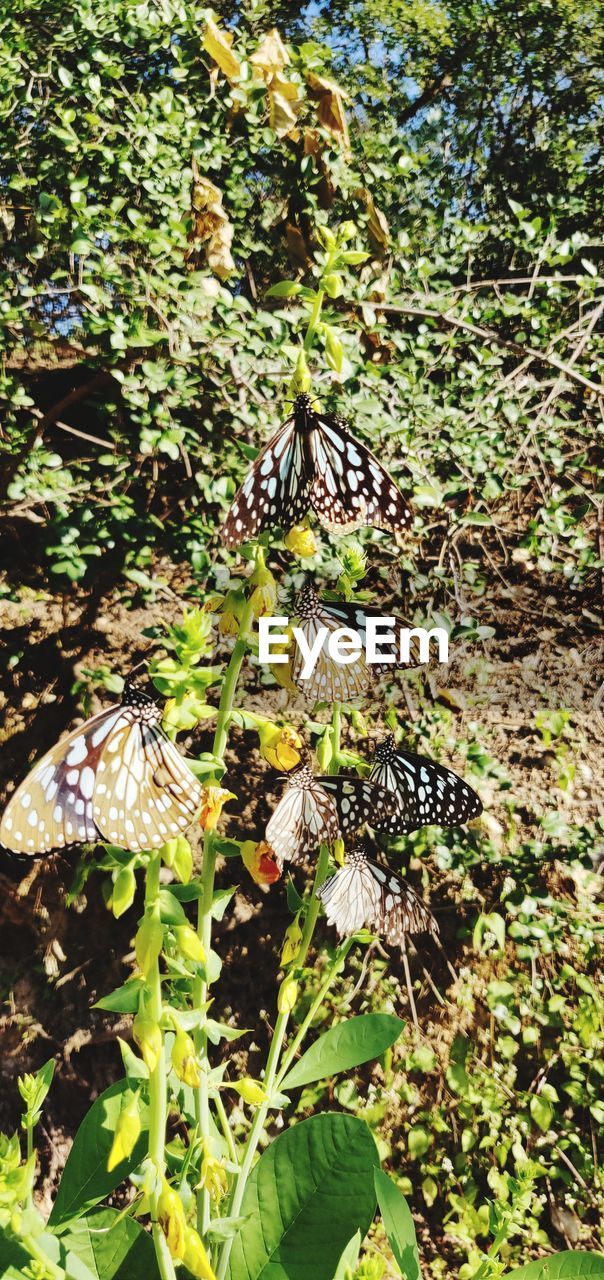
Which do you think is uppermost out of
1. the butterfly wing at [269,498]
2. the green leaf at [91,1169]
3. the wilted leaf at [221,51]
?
the wilted leaf at [221,51]

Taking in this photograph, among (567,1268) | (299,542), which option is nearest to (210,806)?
(299,542)

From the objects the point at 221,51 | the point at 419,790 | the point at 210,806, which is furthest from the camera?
the point at 221,51

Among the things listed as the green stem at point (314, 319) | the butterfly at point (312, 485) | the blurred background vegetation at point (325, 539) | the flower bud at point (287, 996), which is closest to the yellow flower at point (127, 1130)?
the flower bud at point (287, 996)

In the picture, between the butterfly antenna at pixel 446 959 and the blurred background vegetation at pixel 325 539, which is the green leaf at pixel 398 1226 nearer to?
the blurred background vegetation at pixel 325 539

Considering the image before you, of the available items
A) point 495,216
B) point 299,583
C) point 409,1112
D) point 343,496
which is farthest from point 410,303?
point 409,1112

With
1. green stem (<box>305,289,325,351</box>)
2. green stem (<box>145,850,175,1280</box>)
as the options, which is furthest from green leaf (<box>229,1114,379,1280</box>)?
green stem (<box>305,289,325,351</box>)

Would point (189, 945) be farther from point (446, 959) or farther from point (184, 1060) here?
point (446, 959)
